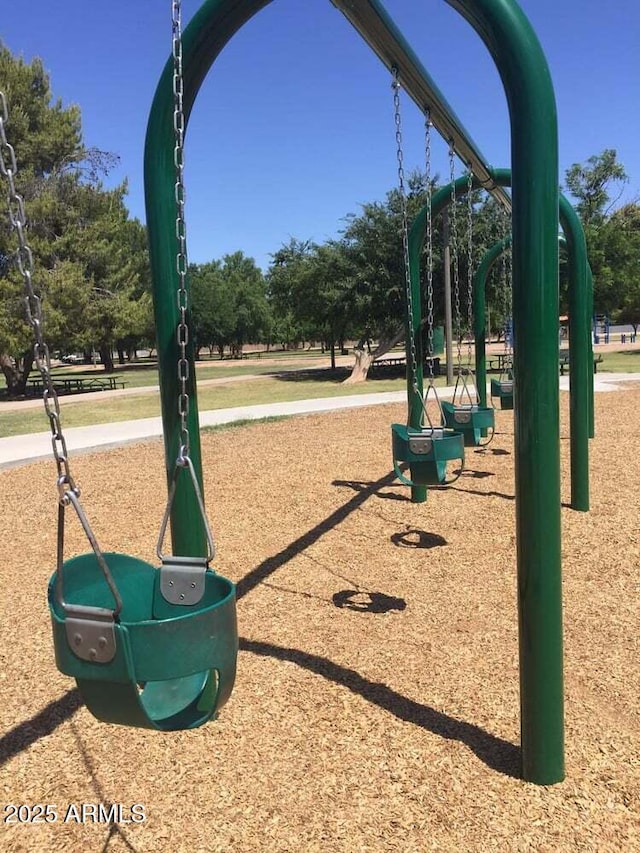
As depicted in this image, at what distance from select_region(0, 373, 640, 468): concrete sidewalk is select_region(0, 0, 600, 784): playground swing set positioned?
24.1 feet

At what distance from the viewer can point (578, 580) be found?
4.11 meters

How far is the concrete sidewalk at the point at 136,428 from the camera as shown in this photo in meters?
9.79

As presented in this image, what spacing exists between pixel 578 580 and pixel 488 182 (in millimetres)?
Answer: 2990

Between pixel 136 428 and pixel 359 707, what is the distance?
961 centimetres

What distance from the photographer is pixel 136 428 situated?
1177cm

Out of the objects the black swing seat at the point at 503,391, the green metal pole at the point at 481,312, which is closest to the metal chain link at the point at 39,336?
the black swing seat at the point at 503,391

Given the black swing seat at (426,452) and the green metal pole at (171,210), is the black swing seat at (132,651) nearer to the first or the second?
the green metal pole at (171,210)

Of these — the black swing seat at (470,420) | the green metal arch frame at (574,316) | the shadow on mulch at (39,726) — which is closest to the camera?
the shadow on mulch at (39,726)

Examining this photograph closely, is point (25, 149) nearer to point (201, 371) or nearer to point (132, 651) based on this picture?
point (201, 371)

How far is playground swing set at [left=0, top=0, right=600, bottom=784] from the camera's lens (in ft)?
5.26

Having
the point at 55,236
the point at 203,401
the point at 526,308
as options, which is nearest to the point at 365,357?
the point at 203,401

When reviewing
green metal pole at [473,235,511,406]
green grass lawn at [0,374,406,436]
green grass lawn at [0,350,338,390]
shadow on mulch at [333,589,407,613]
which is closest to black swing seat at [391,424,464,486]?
shadow on mulch at [333,589,407,613]

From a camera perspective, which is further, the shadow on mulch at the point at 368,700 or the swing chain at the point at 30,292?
the shadow on mulch at the point at 368,700

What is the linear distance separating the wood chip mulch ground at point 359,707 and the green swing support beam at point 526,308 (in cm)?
29
